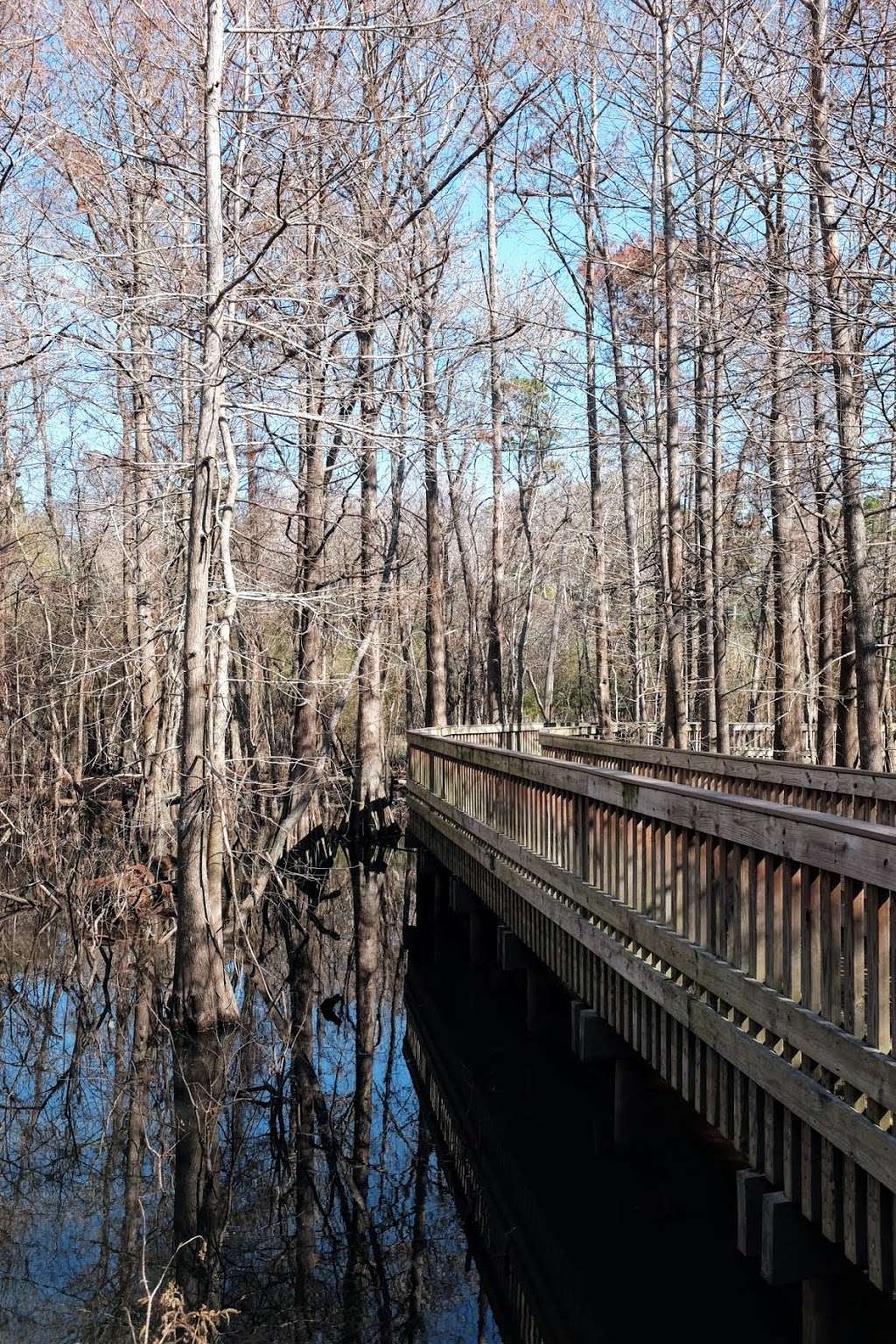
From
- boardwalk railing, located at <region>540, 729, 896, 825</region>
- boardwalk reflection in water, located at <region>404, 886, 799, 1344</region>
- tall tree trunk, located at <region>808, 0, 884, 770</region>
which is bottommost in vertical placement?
boardwalk reflection in water, located at <region>404, 886, 799, 1344</region>

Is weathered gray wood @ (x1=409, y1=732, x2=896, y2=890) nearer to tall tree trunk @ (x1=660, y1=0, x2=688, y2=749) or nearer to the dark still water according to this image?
the dark still water

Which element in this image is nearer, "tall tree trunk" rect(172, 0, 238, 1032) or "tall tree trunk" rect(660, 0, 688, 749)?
"tall tree trunk" rect(172, 0, 238, 1032)

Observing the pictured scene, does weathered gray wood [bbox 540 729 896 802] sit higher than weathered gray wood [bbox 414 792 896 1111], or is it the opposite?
weathered gray wood [bbox 540 729 896 802]

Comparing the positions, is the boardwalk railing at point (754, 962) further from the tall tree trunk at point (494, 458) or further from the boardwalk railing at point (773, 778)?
the tall tree trunk at point (494, 458)

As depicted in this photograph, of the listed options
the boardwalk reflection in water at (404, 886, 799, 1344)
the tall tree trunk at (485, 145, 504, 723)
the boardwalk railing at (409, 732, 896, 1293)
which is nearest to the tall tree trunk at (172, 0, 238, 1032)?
the boardwalk reflection in water at (404, 886, 799, 1344)

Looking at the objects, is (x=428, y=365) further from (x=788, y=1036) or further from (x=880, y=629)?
(x=788, y=1036)

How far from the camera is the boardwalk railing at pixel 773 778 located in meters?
7.06

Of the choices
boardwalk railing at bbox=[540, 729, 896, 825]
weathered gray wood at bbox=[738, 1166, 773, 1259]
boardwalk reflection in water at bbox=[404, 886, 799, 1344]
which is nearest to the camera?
weathered gray wood at bbox=[738, 1166, 773, 1259]

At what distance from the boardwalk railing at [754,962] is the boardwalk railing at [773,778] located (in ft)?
3.04

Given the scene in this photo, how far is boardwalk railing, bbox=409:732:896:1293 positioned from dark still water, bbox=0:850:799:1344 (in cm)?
91

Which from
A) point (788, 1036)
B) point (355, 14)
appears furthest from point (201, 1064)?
point (355, 14)

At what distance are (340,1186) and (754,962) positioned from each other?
336cm

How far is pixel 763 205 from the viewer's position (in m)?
12.8

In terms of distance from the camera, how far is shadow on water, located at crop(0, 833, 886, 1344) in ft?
17.5
